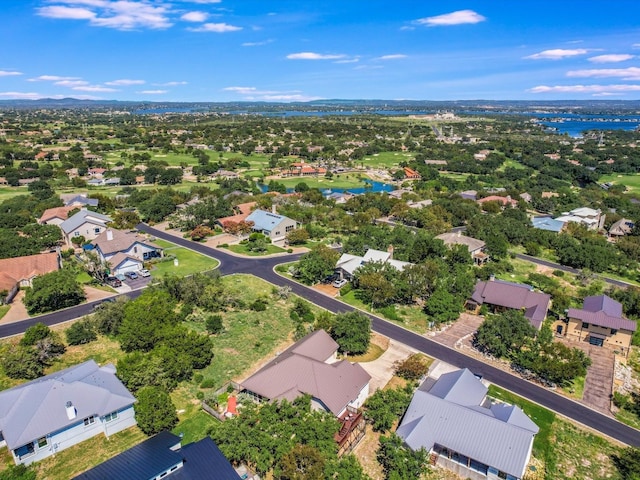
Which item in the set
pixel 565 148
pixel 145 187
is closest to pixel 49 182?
pixel 145 187

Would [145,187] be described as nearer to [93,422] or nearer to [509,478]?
[93,422]

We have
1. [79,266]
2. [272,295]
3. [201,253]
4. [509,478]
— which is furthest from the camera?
[201,253]

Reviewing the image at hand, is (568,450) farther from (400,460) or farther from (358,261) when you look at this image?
(358,261)

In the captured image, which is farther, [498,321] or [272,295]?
[272,295]

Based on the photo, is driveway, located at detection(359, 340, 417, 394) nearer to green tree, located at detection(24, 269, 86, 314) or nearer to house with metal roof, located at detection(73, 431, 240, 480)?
house with metal roof, located at detection(73, 431, 240, 480)

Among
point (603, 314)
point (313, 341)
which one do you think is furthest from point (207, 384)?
point (603, 314)
